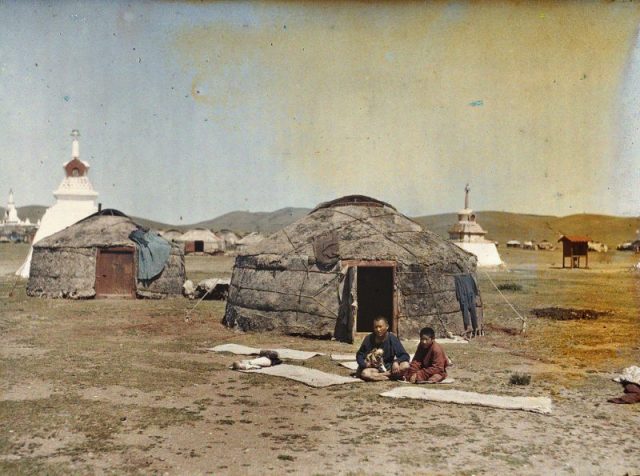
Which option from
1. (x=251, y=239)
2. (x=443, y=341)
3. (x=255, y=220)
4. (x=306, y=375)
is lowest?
(x=306, y=375)

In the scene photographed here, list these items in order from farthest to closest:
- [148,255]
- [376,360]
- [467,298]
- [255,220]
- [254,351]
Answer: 1. [255,220]
2. [148,255]
3. [467,298]
4. [254,351]
5. [376,360]

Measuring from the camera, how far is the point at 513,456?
5.46m

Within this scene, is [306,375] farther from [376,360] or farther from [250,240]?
[250,240]

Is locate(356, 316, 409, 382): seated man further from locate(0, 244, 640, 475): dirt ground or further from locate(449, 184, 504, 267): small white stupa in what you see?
locate(449, 184, 504, 267): small white stupa

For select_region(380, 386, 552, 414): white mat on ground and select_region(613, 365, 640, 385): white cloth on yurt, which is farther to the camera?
select_region(613, 365, 640, 385): white cloth on yurt

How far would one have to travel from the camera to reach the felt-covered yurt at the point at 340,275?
1155cm

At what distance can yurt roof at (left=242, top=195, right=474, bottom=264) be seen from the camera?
39.3ft

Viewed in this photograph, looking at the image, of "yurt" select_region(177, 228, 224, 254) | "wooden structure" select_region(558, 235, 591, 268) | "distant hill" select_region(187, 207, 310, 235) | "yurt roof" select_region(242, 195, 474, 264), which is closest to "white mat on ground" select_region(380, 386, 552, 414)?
"yurt roof" select_region(242, 195, 474, 264)

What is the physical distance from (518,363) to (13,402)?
7.04 m

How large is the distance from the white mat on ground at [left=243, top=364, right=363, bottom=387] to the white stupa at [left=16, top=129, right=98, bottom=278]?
17.9m

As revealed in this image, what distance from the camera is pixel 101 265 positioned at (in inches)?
728

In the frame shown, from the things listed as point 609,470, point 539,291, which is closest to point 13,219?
point 539,291

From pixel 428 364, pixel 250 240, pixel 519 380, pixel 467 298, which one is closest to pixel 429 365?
pixel 428 364

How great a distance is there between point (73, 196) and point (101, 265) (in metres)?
7.17
